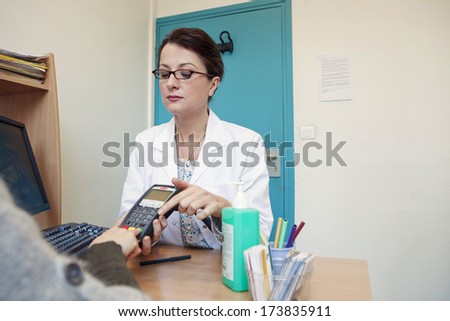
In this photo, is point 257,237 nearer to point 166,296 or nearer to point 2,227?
point 166,296

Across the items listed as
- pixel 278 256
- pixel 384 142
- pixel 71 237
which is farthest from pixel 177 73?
pixel 384 142

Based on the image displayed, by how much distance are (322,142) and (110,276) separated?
4.50 ft

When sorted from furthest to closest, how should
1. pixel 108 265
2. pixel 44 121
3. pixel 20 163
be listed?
pixel 44 121 → pixel 20 163 → pixel 108 265

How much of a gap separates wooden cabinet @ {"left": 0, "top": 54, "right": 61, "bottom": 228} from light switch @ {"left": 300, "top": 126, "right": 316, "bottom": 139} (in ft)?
3.73

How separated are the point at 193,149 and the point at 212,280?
0.66 m

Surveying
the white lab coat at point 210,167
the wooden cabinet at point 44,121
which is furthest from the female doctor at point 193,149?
the wooden cabinet at point 44,121

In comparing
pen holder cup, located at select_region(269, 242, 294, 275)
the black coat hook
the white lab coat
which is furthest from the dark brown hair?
pen holder cup, located at select_region(269, 242, 294, 275)

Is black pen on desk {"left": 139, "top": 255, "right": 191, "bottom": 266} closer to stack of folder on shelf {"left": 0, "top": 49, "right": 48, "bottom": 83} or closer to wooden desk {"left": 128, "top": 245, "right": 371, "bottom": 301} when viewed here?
wooden desk {"left": 128, "top": 245, "right": 371, "bottom": 301}

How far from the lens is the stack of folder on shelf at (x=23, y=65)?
74cm

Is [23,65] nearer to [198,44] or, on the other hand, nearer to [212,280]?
[198,44]

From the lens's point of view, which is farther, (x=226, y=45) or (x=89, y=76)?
(x=226, y=45)

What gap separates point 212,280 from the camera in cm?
51

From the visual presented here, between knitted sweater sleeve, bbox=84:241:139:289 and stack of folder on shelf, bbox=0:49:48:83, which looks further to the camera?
stack of folder on shelf, bbox=0:49:48:83

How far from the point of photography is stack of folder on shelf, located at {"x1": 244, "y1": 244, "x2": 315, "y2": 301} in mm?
393
